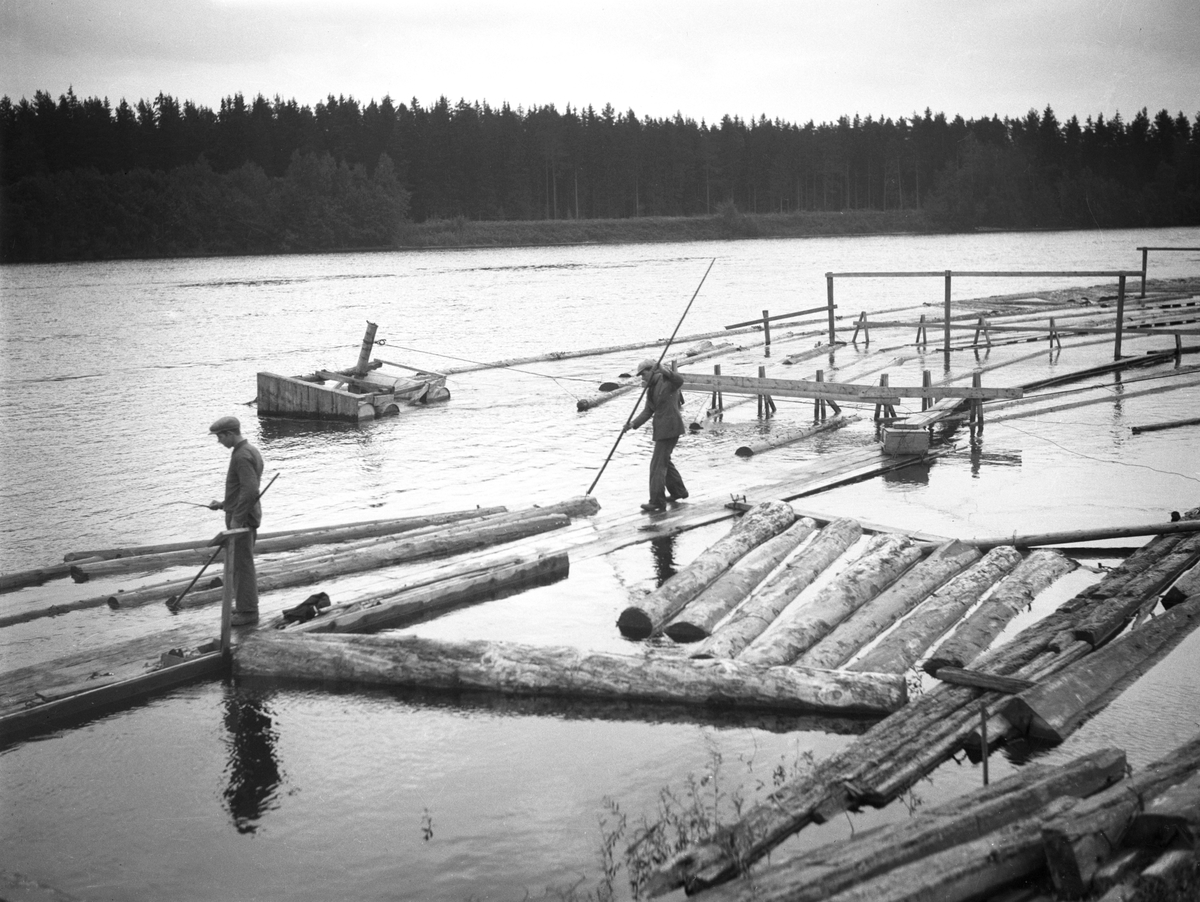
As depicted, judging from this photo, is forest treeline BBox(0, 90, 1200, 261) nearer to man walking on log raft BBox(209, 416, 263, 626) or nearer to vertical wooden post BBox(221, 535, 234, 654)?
man walking on log raft BBox(209, 416, 263, 626)

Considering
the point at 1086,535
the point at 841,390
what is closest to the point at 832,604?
the point at 1086,535

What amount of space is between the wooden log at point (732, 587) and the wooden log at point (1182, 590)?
3.91 meters

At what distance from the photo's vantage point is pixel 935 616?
11.4 metres

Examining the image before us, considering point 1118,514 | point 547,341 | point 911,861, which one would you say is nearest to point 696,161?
point 547,341

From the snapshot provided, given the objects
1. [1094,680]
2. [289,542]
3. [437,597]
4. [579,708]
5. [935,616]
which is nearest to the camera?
[1094,680]

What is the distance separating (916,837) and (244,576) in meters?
7.24

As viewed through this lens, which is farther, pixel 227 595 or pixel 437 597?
pixel 437 597

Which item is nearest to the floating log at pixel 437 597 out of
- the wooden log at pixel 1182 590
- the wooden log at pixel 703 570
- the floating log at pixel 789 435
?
the wooden log at pixel 703 570

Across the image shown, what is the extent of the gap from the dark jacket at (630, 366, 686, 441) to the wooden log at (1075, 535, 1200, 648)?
6.17m

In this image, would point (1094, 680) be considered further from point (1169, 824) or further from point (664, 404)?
point (664, 404)

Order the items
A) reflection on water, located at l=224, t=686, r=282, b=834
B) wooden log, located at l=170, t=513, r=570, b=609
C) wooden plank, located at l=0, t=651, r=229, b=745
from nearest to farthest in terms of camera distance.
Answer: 1. reflection on water, located at l=224, t=686, r=282, b=834
2. wooden plank, located at l=0, t=651, r=229, b=745
3. wooden log, located at l=170, t=513, r=570, b=609

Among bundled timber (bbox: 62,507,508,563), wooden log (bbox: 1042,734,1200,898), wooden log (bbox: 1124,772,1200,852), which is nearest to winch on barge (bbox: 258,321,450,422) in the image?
bundled timber (bbox: 62,507,508,563)

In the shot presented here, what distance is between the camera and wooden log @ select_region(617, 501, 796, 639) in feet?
38.5

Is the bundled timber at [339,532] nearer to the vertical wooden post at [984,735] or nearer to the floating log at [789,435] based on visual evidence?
the floating log at [789,435]
